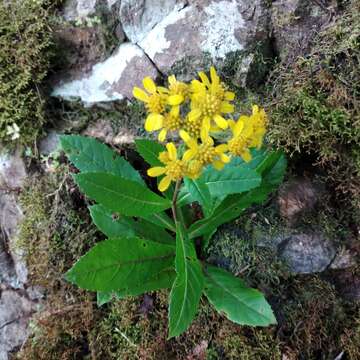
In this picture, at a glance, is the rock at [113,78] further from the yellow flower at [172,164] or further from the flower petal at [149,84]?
the yellow flower at [172,164]

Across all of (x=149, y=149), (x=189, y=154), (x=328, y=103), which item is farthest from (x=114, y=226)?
(x=328, y=103)

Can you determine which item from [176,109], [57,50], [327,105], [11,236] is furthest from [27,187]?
[327,105]

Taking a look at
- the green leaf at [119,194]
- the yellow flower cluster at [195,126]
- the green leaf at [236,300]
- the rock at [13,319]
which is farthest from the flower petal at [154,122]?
the rock at [13,319]

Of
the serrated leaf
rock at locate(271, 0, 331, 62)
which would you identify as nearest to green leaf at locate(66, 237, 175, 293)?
the serrated leaf

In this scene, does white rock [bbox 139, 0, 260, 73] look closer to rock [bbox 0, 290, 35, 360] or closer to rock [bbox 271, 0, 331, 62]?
rock [bbox 271, 0, 331, 62]

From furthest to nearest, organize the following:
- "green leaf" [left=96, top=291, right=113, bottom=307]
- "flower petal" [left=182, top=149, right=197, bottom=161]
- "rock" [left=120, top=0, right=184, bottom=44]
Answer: "rock" [left=120, top=0, right=184, bottom=44] < "green leaf" [left=96, top=291, right=113, bottom=307] < "flower petal" [left=182, top=149, right=197, bottom=161]

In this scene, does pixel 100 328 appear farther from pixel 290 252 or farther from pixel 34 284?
pixel 290 252

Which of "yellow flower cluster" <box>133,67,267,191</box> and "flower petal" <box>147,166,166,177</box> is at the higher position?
"yellow flower cluster" <box>133,67,267,191</box>
